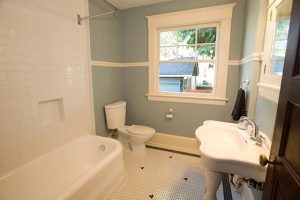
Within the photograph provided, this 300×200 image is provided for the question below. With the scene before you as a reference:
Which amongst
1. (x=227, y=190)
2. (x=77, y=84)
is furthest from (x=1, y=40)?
(x=227, y=190)

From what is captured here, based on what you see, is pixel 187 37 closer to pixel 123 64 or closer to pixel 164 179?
pixel 123 64

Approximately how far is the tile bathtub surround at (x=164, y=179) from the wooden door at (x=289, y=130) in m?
1.21

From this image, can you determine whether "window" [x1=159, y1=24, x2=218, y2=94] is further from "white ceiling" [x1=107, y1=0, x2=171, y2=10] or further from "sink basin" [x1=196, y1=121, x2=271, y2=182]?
"sink basin" [x1=196, y1=121, x2=271, y2=182]

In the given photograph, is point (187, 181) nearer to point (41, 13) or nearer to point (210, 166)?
point (210, 166)

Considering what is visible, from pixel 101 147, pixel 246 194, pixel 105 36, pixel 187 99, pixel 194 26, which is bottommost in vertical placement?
pixel 246 194

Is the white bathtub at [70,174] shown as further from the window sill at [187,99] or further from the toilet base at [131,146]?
the window sill at [187,99]

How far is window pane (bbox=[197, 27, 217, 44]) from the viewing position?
236 centimetres

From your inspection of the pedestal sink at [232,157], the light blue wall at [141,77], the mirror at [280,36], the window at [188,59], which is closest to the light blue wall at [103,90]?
the light blue wall at [141,77]

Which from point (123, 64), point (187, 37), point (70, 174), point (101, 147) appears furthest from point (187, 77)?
point (70, 174)

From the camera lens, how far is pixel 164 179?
2004 millimetres

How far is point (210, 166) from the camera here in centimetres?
109

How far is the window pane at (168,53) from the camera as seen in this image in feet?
8.61

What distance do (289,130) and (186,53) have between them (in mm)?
2082

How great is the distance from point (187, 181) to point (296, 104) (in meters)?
1.67
